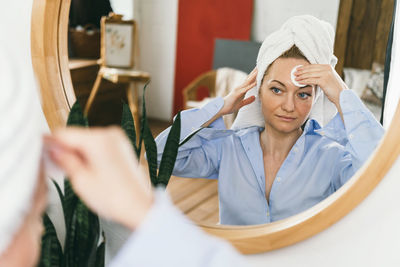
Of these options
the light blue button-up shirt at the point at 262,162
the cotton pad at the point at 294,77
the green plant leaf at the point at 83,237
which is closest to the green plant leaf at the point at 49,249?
the green plant leaf at the point at 83,237

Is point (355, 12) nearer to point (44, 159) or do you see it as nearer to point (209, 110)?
point (209, 110)

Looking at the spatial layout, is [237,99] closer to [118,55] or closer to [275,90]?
[275,90]

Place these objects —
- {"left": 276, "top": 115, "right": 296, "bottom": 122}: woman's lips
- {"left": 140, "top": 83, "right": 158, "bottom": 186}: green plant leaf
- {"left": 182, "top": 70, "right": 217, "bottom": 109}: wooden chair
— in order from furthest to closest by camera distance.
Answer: {"left": 182, "top": 70, "right": 217, "bottom": 109}: wooden chair → {"left": 276, "top": 115, "right": 296, "bottom": 122}: woman's lips → {"left": 140, "top": 83, "right": 158, "bottom": 186}: green plant leaf

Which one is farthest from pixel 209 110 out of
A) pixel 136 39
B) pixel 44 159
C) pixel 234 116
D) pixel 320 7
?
pixel 136 39

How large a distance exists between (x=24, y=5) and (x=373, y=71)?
0.78 meters

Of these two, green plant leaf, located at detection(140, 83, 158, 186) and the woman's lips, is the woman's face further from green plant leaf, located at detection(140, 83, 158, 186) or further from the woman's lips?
green plant leaf, located at detection(140, 83, 158, 186)

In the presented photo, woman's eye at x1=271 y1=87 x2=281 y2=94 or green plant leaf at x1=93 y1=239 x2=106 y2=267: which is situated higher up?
woman's eye at x1=271 y1=87 x2=281 y2=94

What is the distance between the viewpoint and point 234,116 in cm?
93

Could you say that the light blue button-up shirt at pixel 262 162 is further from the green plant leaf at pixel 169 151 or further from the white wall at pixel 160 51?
the white wall at pixel 160 51

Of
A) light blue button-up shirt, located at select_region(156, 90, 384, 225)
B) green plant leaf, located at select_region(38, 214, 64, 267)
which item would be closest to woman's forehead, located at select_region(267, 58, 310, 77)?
light blue button-up shirt, located at select_region(156, 90, 384, 225)

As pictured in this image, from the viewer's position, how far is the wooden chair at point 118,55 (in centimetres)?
111

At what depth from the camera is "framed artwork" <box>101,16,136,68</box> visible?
112cm

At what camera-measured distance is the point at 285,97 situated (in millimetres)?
808

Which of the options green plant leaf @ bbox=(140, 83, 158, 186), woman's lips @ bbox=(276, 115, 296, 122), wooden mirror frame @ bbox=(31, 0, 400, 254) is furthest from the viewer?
woman's lips @ bbox=(276, 115, 296, 122)
